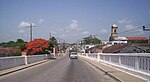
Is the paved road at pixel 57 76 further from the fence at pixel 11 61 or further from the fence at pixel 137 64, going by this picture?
the fence at pixel 11 61

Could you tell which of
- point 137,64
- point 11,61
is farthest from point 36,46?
point 137,64

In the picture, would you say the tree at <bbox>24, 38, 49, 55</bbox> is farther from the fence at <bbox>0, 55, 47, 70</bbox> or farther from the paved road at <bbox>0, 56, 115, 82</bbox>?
the paved road at <bbox>0, 56, 115, 82</bbox>

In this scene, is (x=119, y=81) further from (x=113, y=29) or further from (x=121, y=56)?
(x=113, y=29)

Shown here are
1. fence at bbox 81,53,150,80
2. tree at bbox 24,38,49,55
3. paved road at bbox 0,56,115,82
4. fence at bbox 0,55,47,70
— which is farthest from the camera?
tree at bbox 24,38,49,55

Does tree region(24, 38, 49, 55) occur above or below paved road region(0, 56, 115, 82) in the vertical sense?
above

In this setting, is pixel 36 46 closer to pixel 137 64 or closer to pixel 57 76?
pixel 57 76

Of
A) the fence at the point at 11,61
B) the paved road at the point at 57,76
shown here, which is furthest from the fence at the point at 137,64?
the fence at the point at 11,61

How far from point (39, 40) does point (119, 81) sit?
173 ft

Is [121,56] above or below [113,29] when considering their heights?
below

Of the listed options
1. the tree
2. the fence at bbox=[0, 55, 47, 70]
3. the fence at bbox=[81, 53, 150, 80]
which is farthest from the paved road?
the tree

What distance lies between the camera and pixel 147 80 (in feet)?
47.4

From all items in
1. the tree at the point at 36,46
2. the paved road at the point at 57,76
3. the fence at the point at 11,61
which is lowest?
the paved road at the point at 57,76

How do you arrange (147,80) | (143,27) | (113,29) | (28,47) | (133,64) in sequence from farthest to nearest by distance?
(113,29), (28,47), (143,27), (133,64), (147,80)

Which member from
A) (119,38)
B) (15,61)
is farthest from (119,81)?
(119,38)
